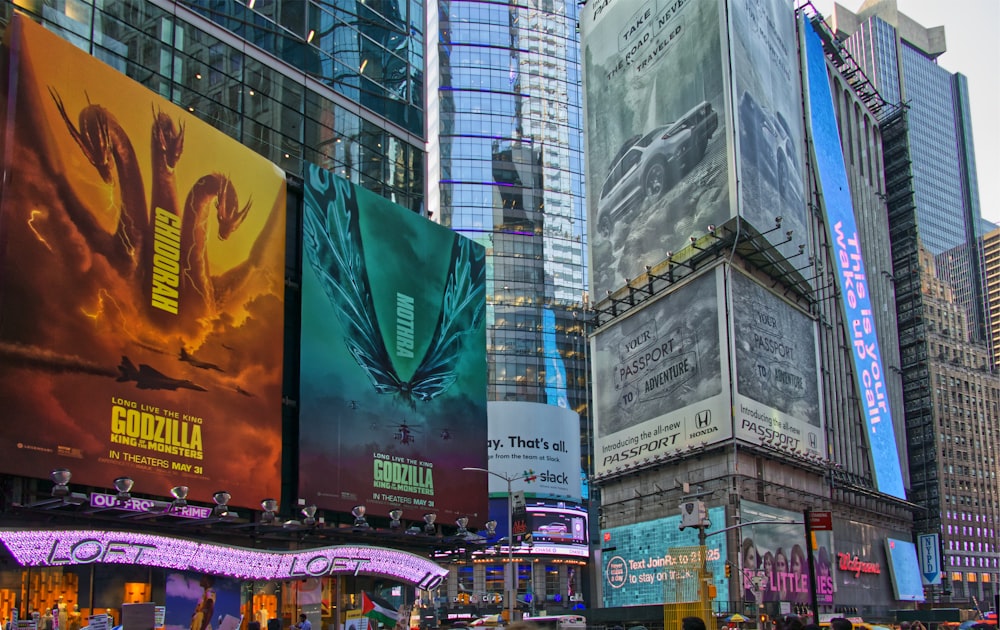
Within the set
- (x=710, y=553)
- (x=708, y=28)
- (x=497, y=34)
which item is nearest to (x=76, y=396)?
(x=710, y=553)

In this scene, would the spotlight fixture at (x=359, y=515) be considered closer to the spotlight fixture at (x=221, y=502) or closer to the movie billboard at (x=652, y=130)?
the spotlight fixture at (x=221, y=502)

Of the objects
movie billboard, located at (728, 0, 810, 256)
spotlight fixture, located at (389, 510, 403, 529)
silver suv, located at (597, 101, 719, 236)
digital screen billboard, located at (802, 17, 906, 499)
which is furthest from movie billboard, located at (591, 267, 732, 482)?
spotlight fixture, located at (389, 510, 403, 529)

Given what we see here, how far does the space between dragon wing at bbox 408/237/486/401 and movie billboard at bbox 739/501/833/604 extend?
26789 mm

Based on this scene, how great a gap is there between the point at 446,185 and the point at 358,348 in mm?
86419

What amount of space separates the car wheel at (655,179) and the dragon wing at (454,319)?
28.4m

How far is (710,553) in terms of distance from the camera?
70688 millimetres

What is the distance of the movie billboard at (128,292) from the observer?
3269 centimetres

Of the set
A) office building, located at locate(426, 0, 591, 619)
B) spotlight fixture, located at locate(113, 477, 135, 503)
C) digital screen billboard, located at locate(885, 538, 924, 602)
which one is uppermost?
office building, located at locate(426, 0, 591, 619)

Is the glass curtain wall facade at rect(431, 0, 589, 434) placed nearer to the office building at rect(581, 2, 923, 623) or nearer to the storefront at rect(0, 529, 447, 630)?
the office building at rect(581, 2, 923, 623)

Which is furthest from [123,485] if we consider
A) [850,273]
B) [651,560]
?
[850,273]

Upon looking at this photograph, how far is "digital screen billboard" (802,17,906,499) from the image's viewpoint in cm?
9409

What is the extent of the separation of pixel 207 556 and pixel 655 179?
54.0 meters

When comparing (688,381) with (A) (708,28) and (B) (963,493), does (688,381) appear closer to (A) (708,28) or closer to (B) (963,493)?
(A) (708,28)

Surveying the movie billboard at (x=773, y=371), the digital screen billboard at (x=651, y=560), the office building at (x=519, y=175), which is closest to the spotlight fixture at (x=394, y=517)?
the digital screen billboard at (x=651, y=560)
